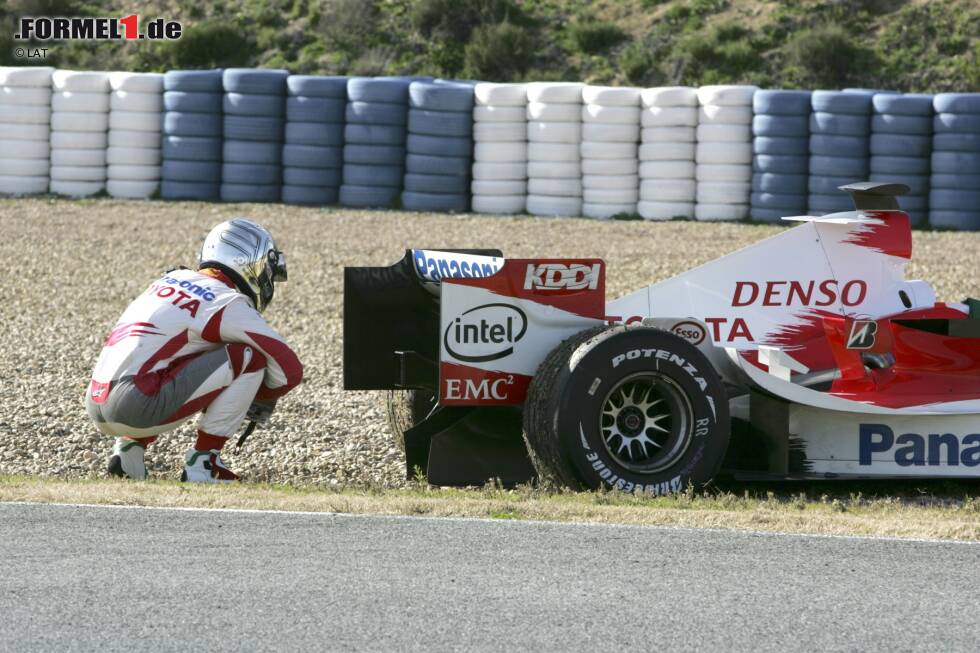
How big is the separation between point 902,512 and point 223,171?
15046 mm

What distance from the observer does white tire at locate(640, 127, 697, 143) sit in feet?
62.3

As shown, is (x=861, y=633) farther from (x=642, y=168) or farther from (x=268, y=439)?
(x=642, y=168)

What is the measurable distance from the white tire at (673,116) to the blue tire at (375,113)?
345 cm

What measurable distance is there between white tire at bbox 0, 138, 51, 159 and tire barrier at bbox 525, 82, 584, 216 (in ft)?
23.2

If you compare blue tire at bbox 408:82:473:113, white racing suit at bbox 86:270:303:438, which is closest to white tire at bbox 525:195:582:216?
blue tire at bbox 408:82:473:113

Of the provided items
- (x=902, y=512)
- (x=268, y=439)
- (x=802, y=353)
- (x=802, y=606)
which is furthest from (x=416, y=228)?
(x=802, y=606)

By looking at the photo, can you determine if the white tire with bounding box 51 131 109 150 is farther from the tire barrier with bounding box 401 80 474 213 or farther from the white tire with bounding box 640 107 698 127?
the white tire with bounding box 640 107 698 127

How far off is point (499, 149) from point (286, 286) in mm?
5283

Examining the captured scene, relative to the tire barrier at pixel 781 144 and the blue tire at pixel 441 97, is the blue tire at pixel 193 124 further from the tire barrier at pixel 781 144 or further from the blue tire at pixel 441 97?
the tire barrier at pixel 781 144

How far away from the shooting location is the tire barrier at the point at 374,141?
19.5 metres

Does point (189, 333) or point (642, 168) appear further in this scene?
point (642, 168)

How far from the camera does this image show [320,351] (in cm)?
1202

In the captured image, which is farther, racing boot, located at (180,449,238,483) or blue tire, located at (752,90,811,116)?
blue tire, located at (752,90,811,116)

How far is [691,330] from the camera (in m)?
7.57
